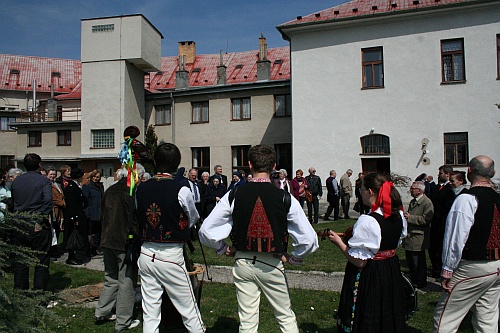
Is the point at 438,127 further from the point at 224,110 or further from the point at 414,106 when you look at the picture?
the point at 224,110

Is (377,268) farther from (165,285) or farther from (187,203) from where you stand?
(165,285)

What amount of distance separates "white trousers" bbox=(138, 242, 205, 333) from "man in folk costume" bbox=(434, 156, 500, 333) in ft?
7.93

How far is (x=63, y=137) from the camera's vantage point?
31.9 meters

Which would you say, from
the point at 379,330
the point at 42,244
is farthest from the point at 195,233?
the point at 42,244

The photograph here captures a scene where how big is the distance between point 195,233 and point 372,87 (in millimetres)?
17921

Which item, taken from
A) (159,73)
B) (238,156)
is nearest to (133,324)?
(238,156)

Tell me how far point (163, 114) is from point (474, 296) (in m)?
27.6

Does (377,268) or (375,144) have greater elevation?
(375,144)

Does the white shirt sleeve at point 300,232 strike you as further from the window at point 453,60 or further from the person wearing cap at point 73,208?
the window at point 453,60

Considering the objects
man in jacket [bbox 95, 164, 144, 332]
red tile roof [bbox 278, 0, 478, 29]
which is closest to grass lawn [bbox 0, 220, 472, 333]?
man in jacket [bbox 95, 164, 144, 332]

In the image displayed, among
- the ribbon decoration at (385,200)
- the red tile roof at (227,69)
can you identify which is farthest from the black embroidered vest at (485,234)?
the red tile roof at (227,69)

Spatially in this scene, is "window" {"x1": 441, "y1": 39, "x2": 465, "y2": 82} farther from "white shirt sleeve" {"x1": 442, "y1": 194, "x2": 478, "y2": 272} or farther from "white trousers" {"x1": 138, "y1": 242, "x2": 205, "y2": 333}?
"white trousers" {"x1": 138, "y1": 242, "x2": 205, "y2": 333}

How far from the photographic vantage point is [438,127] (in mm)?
19672

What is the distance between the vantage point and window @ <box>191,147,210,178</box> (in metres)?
28.7
